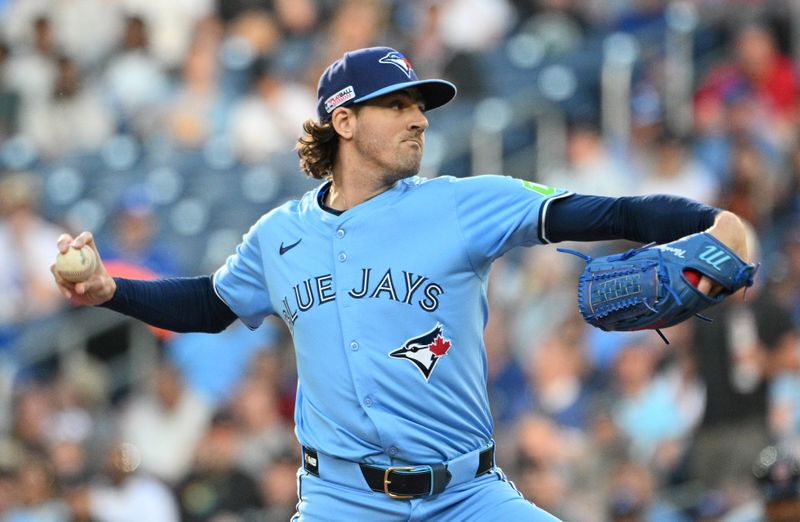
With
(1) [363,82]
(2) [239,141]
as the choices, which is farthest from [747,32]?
(1) [363,82]

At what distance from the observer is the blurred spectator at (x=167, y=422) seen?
9.53 metres

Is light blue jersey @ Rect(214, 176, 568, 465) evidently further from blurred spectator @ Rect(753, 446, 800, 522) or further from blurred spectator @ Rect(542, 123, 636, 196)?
blurred spectator @ Rect(542, 123, 636, 196)

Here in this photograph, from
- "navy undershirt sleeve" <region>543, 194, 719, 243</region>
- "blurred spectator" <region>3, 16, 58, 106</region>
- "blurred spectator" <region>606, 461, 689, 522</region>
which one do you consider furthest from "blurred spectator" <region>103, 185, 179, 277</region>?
"navy undershirt sleeve" <region>543, 194, 719, 243</region>

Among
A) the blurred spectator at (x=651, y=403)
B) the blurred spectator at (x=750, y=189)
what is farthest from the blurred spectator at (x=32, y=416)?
the blurred spectator at (x=750, y=189)

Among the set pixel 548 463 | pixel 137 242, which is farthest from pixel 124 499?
pixel 548 463

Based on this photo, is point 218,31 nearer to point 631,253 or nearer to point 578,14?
point 578,14

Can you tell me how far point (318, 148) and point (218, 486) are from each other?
14.0 ft

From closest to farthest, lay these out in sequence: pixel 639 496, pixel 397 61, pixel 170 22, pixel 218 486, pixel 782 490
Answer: pixel 397 61 → pixel 782 490 → pixel 639 496 → pixel 218 486 → pixel 170 22

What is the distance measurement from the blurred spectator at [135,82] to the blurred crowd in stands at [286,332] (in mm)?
25

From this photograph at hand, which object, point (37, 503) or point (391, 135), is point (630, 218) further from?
point (37, 503)

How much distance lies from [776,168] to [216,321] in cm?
565

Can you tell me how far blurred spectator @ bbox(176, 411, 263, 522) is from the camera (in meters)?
8.62

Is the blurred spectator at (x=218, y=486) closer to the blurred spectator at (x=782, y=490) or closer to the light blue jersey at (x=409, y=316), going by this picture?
the blurred spectator at (x=782, y=490)

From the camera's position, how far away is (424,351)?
173 inches
